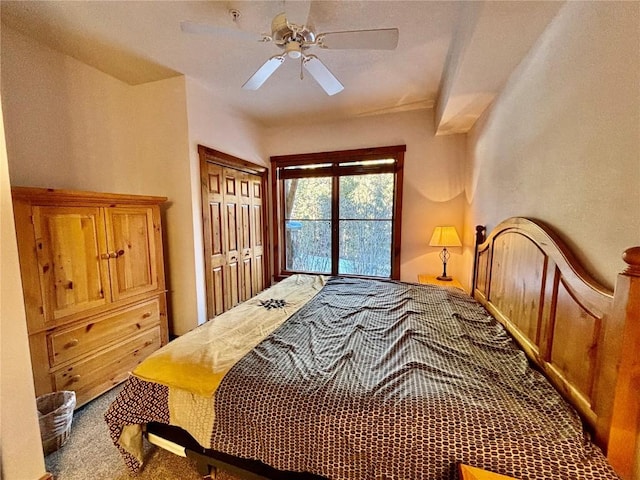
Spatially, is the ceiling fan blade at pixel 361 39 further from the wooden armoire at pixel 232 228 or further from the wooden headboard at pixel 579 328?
the wooden armoire at pixel 232 228

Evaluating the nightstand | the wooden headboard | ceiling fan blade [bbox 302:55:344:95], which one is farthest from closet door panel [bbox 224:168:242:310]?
the wooden headboard

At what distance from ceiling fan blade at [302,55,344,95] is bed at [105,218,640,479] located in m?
1.64

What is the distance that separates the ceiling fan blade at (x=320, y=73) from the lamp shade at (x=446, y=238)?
74.5 inches

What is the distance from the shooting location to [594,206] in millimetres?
1046

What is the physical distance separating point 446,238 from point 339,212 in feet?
4.76

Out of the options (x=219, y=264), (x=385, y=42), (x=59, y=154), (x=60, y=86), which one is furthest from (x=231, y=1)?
(x=219, y=264)

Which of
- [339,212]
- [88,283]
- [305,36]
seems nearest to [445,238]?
[339,212]

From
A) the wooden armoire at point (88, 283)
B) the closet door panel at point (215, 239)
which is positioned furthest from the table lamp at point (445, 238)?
the wooden armoire at point (88, 283)

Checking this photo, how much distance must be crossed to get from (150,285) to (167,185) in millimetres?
1022

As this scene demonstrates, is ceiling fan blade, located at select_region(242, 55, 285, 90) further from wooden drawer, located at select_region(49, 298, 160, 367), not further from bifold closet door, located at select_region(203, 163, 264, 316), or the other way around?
wooden drawer, located at select_region(49, 298, 160, 367)

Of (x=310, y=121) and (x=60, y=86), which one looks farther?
(x=310, y=121)

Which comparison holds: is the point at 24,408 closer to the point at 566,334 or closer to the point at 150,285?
the point at 150,285

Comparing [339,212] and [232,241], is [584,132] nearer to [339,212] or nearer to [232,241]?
[339,212]

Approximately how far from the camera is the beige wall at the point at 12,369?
1179 millimetres
